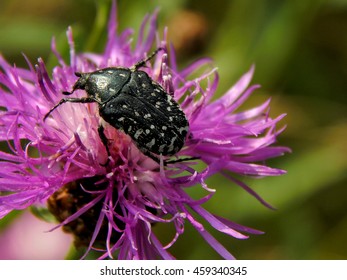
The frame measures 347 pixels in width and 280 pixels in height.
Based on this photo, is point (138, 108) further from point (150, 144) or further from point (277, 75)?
point (277, 75)

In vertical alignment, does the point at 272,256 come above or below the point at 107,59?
below

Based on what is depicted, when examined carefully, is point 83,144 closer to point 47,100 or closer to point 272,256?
point 47,100

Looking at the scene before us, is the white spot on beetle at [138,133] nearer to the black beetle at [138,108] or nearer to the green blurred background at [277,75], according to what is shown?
the black beetle at [138,108]

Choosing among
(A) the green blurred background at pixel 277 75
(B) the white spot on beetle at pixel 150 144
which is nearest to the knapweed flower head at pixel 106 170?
(B) the white spot on beetle at pixel 150 144

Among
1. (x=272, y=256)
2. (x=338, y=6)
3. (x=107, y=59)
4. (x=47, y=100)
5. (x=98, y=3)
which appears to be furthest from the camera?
(x=338, y=6)

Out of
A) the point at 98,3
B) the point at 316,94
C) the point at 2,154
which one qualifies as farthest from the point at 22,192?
the point at 316,94

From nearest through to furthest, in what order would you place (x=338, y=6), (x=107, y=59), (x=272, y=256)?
(x=107, y=59)
(x=272, y=256)
(x=338, y=6)

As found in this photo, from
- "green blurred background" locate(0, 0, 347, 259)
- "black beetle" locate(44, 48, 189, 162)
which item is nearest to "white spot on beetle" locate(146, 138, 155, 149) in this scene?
"black beetle" locate(44, 48, 189, 162)
